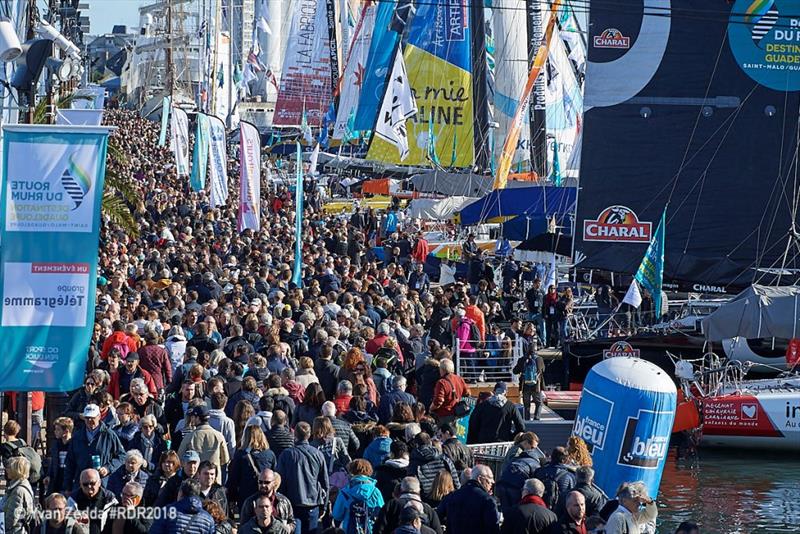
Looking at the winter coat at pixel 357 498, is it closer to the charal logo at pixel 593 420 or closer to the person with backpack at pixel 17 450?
the person with backpack at pixel 17 450

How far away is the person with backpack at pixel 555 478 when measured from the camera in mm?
10094

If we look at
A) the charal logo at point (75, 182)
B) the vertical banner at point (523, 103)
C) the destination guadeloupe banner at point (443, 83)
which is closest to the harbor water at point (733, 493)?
the charal logo at point (75, 182)

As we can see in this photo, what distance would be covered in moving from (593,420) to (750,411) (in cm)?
639

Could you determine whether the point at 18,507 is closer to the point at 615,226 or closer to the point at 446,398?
the point at 446,398

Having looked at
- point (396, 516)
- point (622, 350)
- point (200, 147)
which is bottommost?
point (622, 350)

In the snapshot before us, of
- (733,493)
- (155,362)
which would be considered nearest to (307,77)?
(733,493)

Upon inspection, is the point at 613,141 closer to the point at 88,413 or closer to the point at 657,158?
the point at 657,158

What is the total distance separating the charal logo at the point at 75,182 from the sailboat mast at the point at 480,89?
28.7m

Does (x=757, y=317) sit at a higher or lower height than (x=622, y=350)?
higher

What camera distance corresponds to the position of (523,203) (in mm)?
30859

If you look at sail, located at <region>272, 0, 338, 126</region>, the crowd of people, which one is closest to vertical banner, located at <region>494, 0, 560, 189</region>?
the crowd of people

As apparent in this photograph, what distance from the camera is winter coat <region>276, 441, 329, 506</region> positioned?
1065 cm

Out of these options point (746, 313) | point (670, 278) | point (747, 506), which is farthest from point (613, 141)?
point (747, 506)

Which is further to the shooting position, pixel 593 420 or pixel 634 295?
pixel 634 295
